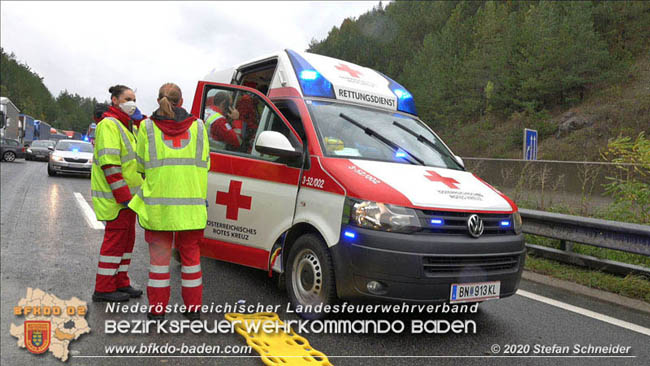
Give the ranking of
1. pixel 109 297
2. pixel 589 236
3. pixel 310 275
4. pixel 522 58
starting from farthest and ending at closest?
pixel 522 58 < pixel 589 236 < pixel 109 297 < pixel 310 275

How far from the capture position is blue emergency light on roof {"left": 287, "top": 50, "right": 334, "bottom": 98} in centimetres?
477

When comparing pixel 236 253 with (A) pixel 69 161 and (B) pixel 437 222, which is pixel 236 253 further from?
(A) pixel 69 161

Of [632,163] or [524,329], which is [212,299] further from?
[632,163]

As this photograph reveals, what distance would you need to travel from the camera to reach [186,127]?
3764mm

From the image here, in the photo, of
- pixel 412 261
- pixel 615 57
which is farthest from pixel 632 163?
pixel 615 57

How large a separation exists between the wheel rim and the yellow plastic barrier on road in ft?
0.92

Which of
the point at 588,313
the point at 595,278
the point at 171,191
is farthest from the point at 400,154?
the point at 595,278

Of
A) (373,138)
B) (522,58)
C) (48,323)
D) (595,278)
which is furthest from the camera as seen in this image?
(522,58)

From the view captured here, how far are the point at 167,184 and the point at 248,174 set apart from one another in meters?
1.07

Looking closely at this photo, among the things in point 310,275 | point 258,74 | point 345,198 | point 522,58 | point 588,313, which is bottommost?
point 588,313

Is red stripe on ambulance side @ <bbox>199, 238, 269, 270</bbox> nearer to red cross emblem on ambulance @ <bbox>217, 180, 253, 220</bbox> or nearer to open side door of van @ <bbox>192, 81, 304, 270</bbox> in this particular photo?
open side door of van @ <bbox>192, 81, 304, 270</bbox>

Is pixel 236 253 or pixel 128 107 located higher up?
pixel 128 107

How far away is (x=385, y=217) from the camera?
358 cm

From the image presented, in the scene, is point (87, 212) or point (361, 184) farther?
point (87, 212)
